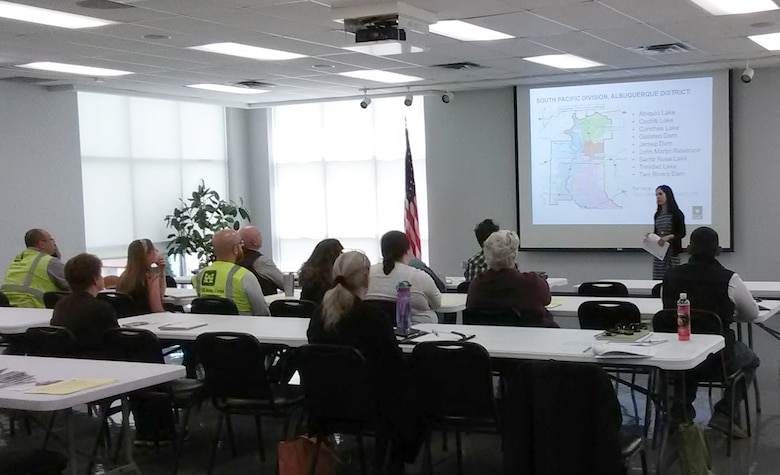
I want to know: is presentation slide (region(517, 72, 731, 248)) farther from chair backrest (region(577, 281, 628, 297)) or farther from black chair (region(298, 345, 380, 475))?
black chair (region(298, 345, 380, 475))

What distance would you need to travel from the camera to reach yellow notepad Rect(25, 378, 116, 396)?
3479mm

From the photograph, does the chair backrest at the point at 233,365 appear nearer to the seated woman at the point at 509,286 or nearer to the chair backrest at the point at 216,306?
the chair backrest at the point at 216,306

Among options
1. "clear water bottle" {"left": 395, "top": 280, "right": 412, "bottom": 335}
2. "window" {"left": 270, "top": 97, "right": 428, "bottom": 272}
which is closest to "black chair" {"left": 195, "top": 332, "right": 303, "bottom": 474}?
"clear water bottle" {"left": 395, "top": 280, "right": 412, "bottom": 335}

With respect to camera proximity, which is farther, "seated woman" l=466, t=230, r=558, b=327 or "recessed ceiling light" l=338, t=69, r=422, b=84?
"recessed ceiling light" l=338, t=69, r=422, b=84

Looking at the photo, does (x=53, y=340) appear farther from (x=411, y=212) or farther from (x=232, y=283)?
(x=411, y=212)

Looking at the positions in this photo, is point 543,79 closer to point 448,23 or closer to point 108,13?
point 448,23

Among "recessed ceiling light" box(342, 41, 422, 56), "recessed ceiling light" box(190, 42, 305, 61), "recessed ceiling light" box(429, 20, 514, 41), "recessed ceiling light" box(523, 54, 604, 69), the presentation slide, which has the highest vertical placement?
"recessed ceiling light" box(190, 42, 305, 61)

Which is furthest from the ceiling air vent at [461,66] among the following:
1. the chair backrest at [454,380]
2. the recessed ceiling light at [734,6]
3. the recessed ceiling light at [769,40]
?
the chair backrest at [454,380]

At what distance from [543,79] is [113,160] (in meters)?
5.23

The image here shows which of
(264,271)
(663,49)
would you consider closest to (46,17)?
(264,271)

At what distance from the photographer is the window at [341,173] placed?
1185 cm

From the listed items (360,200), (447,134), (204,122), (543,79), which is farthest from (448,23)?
(204,122)

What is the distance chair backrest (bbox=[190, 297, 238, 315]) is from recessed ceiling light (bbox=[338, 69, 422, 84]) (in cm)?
385

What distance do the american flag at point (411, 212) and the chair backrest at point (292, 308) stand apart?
4701mm
